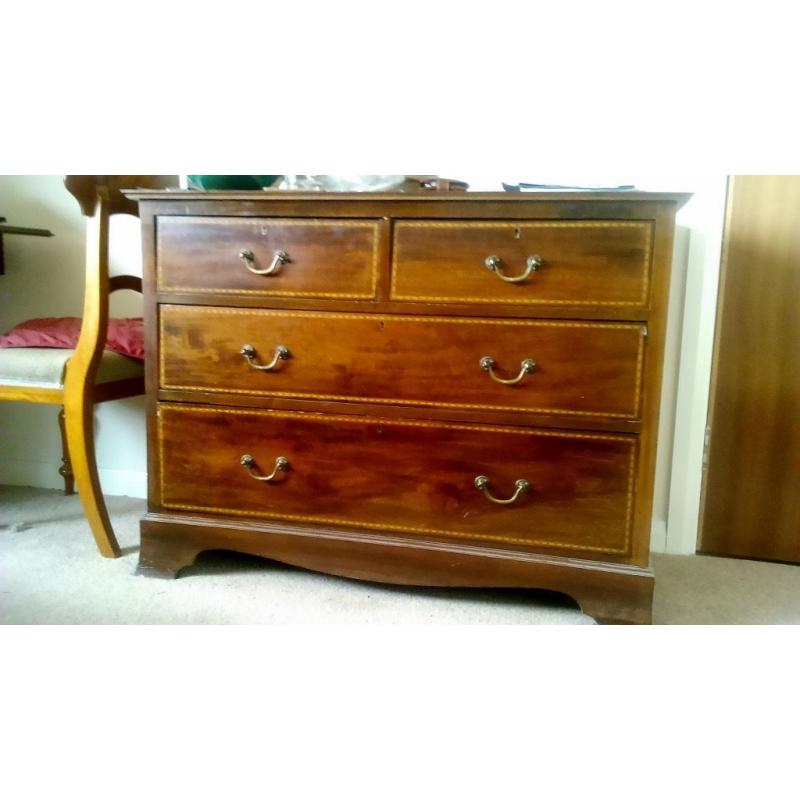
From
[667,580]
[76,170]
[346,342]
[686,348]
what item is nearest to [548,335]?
[346,342]

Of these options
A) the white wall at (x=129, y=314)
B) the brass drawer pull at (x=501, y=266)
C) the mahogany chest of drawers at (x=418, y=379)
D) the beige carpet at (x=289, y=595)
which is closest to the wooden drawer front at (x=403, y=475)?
the mahogany chest of drawers at (x=418, y=379)

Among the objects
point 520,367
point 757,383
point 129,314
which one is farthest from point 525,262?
point 129,314

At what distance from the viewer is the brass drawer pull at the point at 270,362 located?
1141 millimetres

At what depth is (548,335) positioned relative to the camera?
1.04m

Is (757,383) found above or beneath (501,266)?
beneath

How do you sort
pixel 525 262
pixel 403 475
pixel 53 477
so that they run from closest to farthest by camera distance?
pixel 525 262 → pixel 403 475 → pixel 53 477

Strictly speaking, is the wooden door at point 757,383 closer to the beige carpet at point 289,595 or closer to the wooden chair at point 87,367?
the beige carpet at point 289,595

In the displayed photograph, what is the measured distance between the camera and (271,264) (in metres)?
1.12

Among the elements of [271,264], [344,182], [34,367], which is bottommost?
[34,367]

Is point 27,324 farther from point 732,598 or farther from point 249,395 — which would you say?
point 732,598

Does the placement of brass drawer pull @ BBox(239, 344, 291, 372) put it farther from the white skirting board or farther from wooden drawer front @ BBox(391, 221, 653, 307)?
the white skirting board

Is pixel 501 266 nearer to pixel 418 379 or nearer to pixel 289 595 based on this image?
pixel 418 379

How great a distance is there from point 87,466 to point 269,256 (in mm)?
625

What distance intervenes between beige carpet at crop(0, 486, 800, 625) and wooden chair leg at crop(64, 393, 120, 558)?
47 millimetres
